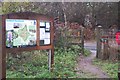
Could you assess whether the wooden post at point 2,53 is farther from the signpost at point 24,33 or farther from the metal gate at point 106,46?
the metal gate at point 106,46

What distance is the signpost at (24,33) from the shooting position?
5.40 meters

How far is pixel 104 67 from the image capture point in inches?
316

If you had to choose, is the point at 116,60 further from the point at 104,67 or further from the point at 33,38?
the point at 33,38

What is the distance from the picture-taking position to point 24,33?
19.8ft

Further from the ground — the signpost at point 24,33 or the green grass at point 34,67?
the signpost at point 24,33

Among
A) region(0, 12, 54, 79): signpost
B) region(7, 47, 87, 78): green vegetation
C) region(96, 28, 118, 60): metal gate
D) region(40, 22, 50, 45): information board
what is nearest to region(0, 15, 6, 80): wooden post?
region(0, 12, 54, 79): signpost

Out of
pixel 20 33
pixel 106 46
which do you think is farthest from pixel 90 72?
pixel 106 46

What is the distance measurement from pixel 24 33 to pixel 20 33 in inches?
5.1

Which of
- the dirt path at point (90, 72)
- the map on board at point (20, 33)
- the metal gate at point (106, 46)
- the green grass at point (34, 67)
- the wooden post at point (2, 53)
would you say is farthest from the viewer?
the metal gate at point (106, 46)

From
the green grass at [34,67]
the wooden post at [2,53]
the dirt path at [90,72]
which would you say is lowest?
the dirt path at [90,72]

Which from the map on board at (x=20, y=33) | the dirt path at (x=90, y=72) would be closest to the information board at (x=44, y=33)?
the map on board at (x=20, y=33)

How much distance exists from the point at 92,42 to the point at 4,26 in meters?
9.58

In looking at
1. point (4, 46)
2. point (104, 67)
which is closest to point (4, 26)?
point (4, 46)

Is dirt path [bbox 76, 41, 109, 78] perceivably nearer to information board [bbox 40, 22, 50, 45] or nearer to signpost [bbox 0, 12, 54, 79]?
signpost [bbox 0, 12, 54, 79]
